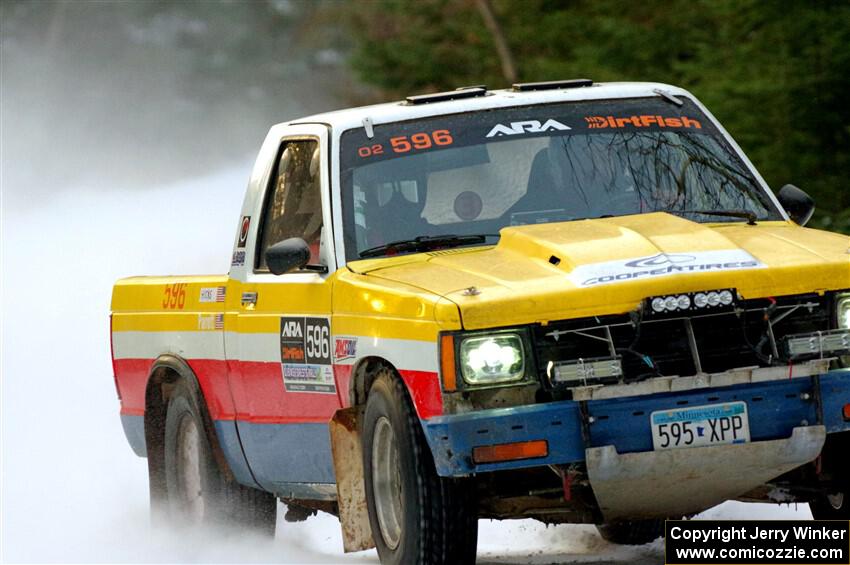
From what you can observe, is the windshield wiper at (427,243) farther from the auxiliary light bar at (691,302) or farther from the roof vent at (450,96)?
the auxiliary light bar at (691,302)

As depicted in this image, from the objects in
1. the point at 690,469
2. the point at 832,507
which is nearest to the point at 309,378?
the point at 690,469

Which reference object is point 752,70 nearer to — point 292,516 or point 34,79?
point 292,516

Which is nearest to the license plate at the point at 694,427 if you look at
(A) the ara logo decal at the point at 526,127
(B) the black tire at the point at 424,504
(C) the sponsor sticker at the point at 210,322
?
(B) the black tire at the point at 424,504

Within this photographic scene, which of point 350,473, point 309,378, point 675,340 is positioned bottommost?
point 350,473

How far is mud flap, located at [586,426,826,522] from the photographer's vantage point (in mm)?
6422

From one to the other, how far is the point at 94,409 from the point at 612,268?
7366 millimetres

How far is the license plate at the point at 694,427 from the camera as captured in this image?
643 cm

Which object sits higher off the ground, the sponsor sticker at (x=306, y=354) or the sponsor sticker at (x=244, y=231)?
the sponsor sticker at (x=244, y=231)

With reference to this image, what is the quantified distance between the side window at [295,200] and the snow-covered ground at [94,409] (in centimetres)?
141


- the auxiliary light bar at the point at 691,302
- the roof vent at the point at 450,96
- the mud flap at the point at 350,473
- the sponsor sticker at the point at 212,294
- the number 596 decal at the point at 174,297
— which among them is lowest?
the mud flap at the point at 350,473

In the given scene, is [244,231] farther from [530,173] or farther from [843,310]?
[843,310]

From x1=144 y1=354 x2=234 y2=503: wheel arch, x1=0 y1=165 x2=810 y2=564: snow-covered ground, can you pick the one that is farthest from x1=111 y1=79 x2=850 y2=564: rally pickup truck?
x1=0 y1=165 x2=810 y2=564: snow-covered ground

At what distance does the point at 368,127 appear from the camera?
8055mm

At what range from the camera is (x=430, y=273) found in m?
7.02
